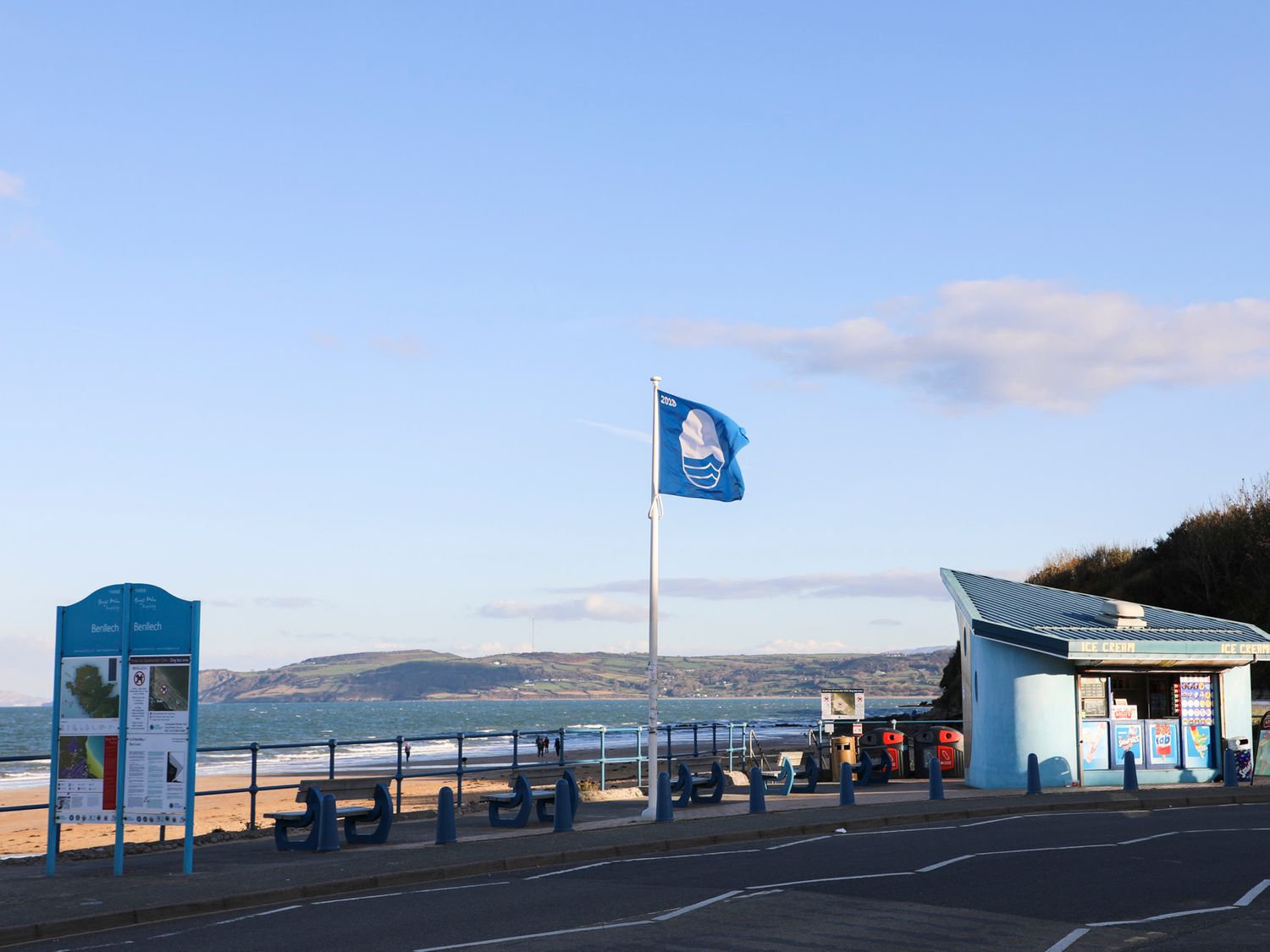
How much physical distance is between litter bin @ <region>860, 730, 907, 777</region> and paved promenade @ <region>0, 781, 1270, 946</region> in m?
3.18

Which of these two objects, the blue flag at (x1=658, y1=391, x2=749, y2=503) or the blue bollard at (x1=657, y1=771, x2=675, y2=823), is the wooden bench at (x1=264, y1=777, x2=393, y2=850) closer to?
the blue bollard at (x1=657, y1=771, x2=675, y2=823)

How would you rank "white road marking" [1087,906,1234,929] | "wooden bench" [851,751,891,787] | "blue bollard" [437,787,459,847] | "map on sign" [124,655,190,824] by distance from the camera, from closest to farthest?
"white road marking" [1087,906,1234,929], "map on sign" [124,655,190,824], "blue bollard" [437,787,459,847], "wooden bench" [851,751,891,787]

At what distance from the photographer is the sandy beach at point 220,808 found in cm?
3314

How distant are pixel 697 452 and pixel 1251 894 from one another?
36.7 feet

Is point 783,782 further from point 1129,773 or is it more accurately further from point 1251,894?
point 1251,894

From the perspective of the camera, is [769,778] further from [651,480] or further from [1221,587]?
[1221,587]

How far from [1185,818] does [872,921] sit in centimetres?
1216

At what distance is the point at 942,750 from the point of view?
31312mm

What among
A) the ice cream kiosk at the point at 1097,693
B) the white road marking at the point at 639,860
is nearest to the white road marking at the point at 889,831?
the white road marking at the point at 639,860

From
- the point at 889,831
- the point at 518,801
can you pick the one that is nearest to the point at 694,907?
the point at 889,831

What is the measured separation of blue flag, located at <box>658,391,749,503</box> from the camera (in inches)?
866

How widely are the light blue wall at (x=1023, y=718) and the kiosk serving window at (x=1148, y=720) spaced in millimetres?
540

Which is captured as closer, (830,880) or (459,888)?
(830,880)

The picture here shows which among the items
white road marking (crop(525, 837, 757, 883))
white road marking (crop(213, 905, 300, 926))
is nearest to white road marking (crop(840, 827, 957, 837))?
white road marking (crop(525, 837, 757, 883))
